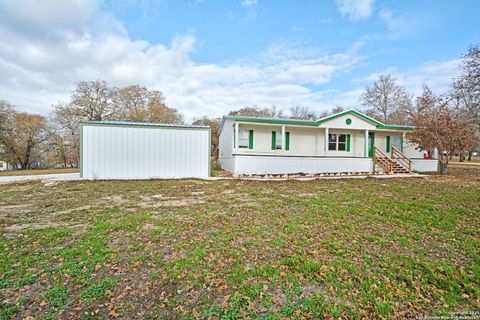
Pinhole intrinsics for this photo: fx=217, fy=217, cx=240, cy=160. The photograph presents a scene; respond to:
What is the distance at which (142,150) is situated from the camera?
10930 mm

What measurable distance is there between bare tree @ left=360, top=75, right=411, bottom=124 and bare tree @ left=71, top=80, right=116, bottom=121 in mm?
35037

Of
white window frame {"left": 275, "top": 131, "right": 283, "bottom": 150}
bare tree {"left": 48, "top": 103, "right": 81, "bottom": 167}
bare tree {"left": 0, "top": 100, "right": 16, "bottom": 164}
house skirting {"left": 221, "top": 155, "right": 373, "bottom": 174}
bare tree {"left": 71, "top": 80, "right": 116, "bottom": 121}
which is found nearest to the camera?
house skirting {"left": 221, "top": 155, "right": 373, "bottom": 174}

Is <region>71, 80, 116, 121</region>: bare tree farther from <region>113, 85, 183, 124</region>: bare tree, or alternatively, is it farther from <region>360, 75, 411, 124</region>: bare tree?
<region>360, 75, 411, 124</region>: bare tree

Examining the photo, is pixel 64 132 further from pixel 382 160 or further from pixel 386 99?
pixel 386 99

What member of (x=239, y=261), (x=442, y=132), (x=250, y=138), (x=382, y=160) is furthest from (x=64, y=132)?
(x=442, y=132)

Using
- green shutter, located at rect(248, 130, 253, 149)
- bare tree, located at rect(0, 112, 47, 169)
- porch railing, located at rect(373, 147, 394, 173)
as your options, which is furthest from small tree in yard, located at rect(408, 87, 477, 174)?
bare tree, located at rect(0, 112, 47, 169)

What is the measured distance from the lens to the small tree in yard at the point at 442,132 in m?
12.2

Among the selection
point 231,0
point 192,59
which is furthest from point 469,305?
point 192,59

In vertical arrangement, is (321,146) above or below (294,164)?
above

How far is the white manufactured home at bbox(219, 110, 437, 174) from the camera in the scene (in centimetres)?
1296

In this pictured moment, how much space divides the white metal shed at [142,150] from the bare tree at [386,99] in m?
27.7

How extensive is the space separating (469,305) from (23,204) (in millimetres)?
9479

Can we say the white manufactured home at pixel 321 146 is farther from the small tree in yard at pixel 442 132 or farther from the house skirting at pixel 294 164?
the small tree in yard at pixel 442 132

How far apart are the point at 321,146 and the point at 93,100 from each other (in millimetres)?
25608
